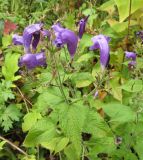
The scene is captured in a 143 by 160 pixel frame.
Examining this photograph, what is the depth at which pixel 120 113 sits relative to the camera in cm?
152

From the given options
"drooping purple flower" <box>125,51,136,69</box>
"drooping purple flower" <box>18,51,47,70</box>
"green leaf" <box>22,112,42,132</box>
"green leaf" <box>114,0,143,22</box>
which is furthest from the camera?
"green leaf" <box>114,0,143,22</box>

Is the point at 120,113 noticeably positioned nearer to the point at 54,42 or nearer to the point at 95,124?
the point at 95,124

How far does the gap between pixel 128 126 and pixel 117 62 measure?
0.70 metres

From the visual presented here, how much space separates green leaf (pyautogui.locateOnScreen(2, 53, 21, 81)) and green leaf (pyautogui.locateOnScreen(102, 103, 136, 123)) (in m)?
0.79

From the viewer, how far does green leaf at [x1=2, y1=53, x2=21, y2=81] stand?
221cm

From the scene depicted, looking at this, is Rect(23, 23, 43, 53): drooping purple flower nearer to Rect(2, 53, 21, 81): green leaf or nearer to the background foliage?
the background foliage

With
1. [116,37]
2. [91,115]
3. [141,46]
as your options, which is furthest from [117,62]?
[91,115]

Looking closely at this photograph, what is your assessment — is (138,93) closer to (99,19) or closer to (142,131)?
(142,131)

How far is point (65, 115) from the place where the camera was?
130cm

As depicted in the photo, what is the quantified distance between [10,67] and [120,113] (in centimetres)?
92

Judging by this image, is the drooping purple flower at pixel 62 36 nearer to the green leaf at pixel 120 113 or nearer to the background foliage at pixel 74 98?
the background foliage at pixel 74 98

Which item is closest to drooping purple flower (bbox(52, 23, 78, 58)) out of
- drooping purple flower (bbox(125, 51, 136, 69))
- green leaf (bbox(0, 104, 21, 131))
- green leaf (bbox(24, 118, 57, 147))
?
green leaf (bbox(24, 118, 57, 147))

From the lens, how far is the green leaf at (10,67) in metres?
2.21

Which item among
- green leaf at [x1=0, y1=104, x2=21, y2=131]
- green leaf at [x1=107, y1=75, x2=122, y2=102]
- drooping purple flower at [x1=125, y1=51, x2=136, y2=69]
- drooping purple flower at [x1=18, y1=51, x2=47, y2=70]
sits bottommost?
green leaf at [x1=0, y1=104, x2=21, y2=131]
